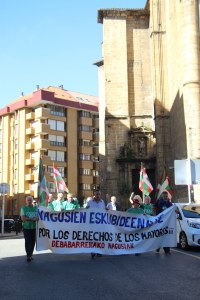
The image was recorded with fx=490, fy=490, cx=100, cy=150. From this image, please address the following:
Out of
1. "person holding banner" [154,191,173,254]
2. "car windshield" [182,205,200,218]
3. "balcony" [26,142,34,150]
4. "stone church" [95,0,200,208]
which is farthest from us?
"balcony" [26,142,34,150]

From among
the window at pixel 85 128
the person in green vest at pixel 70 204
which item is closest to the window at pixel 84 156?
the window at pixel 85 128

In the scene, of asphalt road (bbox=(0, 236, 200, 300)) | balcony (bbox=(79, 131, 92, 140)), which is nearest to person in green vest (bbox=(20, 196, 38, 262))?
asphalt road (bbox=(0, 236, 200, 300))

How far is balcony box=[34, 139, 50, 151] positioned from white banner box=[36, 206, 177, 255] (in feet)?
206

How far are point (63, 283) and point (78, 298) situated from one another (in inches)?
53.2

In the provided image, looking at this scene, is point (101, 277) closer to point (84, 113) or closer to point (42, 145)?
point (42, 145)

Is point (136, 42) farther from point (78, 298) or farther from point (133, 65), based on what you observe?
point (78, 298)

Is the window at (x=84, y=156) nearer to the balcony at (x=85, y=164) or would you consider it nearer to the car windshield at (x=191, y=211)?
the balcony at (x=85, y=164)

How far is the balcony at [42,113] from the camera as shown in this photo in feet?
249

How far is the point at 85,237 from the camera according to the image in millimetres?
11969

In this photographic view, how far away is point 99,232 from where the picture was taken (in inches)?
476

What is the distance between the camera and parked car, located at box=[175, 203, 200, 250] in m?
14.2

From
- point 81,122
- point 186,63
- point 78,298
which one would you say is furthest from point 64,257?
point 81,122

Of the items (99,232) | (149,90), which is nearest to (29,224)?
(99,232)

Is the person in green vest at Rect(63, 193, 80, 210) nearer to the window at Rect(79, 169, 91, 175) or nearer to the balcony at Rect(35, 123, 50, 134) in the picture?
the balcony at Rect(35, 123, 50, 134)
